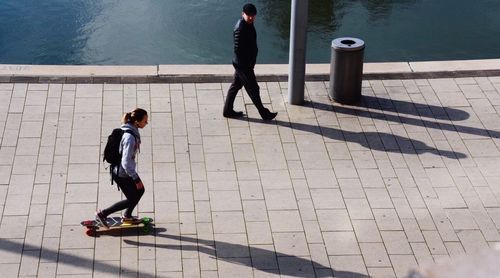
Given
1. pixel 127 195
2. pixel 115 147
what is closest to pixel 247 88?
pixel 127 195

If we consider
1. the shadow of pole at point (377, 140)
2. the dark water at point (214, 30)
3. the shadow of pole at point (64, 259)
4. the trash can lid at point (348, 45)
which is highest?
the dark water at point (214, 30)

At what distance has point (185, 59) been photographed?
13.3 meters

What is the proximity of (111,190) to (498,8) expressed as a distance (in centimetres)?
1096

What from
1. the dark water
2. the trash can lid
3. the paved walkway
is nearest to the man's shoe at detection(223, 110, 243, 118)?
the paved walkway

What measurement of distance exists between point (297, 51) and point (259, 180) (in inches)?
87.0

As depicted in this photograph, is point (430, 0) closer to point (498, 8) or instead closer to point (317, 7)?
point (498, 8)

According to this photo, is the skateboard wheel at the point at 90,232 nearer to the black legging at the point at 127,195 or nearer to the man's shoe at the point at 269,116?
the black legging at the point at 127,195

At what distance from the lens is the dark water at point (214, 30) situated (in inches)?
529

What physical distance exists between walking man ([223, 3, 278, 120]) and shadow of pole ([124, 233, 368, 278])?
259 cm

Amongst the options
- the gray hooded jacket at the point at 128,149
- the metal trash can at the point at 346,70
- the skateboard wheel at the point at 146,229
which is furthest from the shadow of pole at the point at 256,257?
the metal trash can at the point at 346,70

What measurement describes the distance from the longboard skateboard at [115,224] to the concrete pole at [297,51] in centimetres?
333

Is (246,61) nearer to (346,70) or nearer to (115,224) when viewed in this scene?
(346,70)

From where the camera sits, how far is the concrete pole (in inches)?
363

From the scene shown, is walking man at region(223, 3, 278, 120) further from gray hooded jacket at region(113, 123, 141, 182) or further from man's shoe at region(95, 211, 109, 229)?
man's shoe at region(95, 211, 109, 229)
